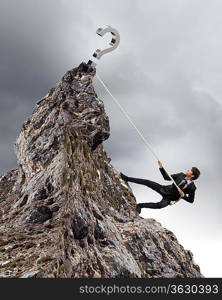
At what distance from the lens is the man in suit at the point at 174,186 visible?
3506cm

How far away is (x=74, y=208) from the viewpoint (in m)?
35.5

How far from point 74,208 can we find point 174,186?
281 inches

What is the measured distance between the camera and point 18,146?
182 ft

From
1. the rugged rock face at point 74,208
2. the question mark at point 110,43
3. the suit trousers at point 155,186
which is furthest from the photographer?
the suit trousers at point 155,186

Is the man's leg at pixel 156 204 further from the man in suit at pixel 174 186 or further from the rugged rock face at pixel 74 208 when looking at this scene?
the rugged rock face at pixel 74 208

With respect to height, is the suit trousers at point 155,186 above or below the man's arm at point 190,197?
above

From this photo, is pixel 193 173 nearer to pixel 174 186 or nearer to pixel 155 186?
pixel 174 186

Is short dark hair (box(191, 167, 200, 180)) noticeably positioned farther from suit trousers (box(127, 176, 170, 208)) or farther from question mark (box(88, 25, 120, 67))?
question mark (box(88, 25, 120, 67))

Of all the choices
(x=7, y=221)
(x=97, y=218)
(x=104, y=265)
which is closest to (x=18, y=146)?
(x=7, y=221)

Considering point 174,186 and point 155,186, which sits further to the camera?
point 155,186

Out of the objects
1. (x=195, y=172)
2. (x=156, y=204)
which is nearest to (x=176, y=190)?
(x=195, y=172)

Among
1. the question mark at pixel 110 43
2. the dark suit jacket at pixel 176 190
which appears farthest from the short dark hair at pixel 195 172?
the question mark at pixel 110 43

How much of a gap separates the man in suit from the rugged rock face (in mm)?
4889

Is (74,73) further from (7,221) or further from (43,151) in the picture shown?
(7,221)
